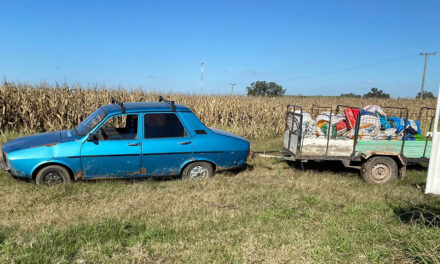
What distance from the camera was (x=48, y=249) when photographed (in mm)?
3506

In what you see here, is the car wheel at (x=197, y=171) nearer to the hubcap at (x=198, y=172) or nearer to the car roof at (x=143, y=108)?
the hubcap at (x=198, y=172)

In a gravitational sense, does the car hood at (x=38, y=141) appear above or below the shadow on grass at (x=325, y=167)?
above

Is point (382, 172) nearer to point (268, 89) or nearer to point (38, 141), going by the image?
point (38, 141)

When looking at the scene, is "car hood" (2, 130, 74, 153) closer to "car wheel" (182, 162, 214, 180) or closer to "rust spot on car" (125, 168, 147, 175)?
"rust spot on car" (125, 168, 147, 175)

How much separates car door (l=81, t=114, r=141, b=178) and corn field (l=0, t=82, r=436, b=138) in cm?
778

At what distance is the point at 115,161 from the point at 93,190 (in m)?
0.66

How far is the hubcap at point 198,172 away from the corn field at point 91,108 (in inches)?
308

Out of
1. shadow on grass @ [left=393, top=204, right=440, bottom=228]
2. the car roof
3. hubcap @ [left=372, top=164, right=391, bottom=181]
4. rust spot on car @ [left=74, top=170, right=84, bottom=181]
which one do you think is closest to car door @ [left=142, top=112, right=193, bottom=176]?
the car roof

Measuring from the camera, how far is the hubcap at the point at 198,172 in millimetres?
6672

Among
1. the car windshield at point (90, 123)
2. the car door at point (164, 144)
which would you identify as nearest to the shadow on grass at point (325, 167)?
the car door at point (164, 144)

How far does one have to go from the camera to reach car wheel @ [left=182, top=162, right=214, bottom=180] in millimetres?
6609

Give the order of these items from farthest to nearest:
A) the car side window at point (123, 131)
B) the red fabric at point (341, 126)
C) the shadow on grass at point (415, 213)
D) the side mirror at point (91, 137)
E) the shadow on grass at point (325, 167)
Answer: the shadow on grass at point (325, 167) → the red fabric at point (341, 126) → the car side window at point (123, 131) → the side mirror at point (91, 137) → the shadow on grass at point (415, 213)

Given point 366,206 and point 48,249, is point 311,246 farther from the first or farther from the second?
point 48,249

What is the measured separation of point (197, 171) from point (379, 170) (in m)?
4.26
